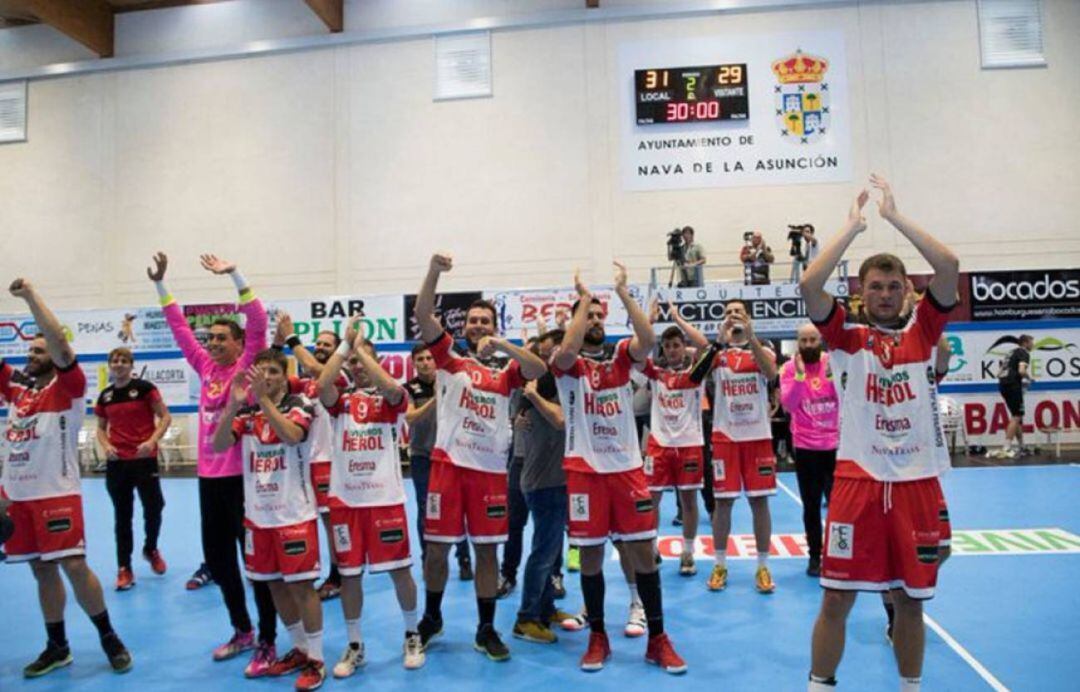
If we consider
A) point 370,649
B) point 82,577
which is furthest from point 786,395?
point 82,577

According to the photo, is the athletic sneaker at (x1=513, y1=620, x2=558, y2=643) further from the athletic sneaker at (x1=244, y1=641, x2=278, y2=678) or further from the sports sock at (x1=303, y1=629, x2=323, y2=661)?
the athletic sneaker at (x1=244, y1=641, x2=278, y2=678)

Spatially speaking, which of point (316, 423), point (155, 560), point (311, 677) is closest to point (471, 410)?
point (316, 423)

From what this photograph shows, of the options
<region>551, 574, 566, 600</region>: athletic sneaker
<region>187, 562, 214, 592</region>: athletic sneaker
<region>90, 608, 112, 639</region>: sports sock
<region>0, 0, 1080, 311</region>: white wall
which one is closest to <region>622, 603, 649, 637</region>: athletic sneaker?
<region>551, 574, 566, 600</region>: athletic sneaker

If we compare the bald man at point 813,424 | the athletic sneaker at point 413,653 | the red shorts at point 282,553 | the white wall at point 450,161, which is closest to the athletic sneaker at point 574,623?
the athletic sneaker at point 413,653

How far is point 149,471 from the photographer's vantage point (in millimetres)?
6445

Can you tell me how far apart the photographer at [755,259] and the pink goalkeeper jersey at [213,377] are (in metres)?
10.6

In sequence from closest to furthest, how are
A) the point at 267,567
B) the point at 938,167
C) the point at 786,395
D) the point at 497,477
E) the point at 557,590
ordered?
the point at 267,567, the point at 497,477, the point at 557,590, the point at 786,395, the point at 938,167

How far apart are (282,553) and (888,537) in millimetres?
3154

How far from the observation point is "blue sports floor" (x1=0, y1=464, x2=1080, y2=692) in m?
3.93

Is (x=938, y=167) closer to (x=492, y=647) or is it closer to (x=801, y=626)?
(x=801, y=626)

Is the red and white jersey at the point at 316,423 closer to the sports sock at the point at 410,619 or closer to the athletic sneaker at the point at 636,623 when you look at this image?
the sports sock at the point at 410,619

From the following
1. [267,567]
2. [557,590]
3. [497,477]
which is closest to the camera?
[267,567]

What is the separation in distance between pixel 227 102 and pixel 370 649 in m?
15.3

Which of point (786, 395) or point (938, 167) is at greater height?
→ point (938, 167)
